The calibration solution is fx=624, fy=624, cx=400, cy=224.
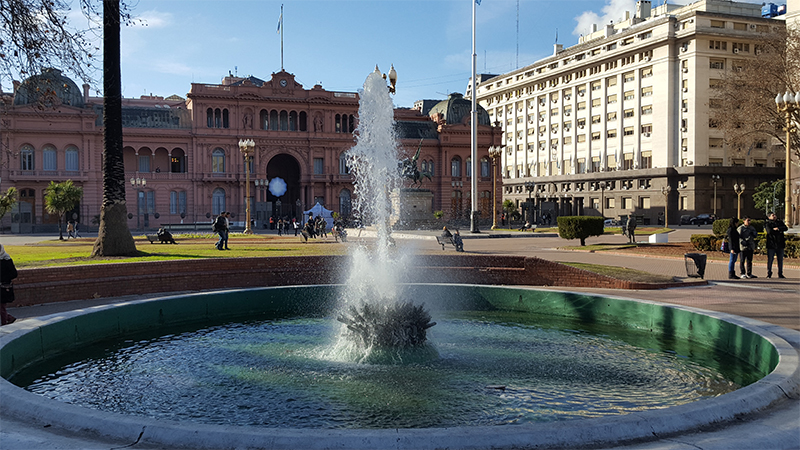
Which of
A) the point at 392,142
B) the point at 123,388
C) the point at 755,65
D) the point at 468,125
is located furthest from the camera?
the point at 468,125

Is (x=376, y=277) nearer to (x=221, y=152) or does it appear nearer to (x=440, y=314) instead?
(x=440, y=314)

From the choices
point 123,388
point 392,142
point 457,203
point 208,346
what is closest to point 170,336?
point 208,346

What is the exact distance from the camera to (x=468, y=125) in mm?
71688

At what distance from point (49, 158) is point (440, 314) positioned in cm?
5765

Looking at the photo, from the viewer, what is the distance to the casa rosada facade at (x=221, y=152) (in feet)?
189

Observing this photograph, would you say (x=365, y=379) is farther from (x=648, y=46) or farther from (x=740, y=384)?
(x=648, y=46)

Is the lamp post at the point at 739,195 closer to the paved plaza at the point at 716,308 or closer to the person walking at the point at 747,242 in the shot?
the paved plaza at the point at 716,308

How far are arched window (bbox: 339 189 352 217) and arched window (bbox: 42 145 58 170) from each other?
27666 mm

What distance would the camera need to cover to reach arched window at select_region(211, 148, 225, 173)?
6372 centimetres

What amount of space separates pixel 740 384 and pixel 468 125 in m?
65.8

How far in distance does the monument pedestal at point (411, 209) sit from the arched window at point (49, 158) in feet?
116

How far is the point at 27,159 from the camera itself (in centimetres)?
5747

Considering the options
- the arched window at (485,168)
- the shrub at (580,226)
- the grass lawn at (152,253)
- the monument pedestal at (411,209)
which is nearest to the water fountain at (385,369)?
the grass lawn at (152,253)

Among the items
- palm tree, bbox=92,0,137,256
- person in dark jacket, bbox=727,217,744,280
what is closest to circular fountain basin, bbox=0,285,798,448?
person in dark jacket, bbox=727,217,744,280
